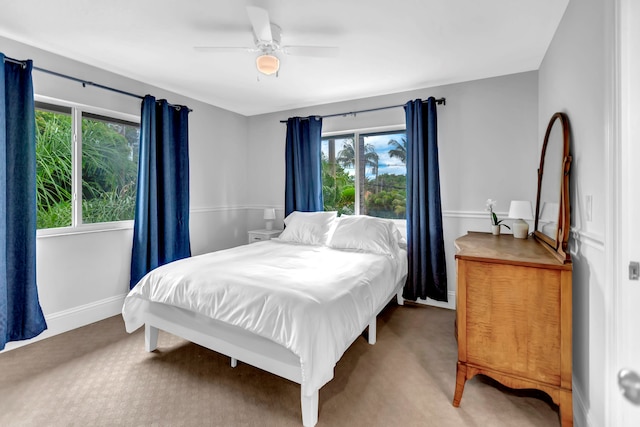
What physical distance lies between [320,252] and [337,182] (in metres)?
1.45

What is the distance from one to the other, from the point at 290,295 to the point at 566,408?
150 cm

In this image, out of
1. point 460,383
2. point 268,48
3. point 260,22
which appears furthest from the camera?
point 268,48

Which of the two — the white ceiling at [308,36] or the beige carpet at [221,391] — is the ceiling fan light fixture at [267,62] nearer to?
the white ceiling at [308,36]

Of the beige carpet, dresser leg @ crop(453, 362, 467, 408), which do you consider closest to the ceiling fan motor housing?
the beige carpet

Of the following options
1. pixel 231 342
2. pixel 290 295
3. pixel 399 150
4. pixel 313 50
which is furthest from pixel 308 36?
pixel 231 342

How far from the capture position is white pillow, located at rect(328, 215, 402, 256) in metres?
2.98

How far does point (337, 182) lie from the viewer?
411cm

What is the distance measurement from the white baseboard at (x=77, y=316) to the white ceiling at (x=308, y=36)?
2.31m

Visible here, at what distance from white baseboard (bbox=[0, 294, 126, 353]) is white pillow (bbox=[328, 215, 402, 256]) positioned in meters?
2.33

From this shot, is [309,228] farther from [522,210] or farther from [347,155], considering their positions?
[522,210]

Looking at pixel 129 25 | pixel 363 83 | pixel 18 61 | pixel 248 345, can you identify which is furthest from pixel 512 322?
pixel 18 61

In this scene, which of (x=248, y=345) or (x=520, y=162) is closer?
(x=248, y=345)

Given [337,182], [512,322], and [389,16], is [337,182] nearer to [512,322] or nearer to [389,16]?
[389,16]

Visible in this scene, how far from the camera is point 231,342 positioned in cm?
189
